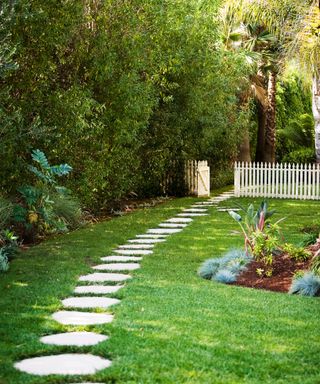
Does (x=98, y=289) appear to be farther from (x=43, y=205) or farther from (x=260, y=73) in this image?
(x=260, y=73)

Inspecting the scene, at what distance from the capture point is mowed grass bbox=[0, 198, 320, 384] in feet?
15.8

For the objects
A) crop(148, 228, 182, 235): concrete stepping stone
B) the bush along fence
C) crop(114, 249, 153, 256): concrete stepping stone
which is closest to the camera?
crop(114, 249, 153, 256): concrete stepping stone

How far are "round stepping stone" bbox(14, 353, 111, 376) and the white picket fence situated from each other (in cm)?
1530

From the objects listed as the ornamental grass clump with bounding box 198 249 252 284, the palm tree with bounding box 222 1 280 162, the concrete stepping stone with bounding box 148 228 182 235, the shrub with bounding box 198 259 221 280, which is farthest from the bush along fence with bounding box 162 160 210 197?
the shrub with bounding box 198 259 221 280

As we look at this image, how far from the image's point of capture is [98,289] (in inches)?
297

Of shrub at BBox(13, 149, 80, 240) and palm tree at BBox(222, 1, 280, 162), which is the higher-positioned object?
palm tree at BBox(222, 1, 280, 162)

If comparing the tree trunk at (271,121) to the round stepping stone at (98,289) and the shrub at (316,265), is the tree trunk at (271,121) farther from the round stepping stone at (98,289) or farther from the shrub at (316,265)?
the round stepping stone at (98,289)

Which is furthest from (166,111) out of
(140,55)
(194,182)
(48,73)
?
(48,73)

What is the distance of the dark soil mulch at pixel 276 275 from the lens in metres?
8.00

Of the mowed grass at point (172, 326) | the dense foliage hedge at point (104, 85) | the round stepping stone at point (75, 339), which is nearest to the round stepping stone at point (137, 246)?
the mowed grass at point (172, 326)

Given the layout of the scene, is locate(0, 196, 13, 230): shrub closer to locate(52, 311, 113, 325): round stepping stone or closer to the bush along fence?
locate(52, 311, 113, 325): round stepping stone

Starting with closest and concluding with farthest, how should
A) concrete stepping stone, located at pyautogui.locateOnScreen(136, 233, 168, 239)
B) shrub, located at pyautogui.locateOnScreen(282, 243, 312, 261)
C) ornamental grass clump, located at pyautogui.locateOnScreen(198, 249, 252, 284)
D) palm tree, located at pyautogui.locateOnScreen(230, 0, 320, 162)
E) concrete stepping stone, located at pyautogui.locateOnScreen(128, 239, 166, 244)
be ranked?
ornamental grass clump, located at pyautogui.locateOnScreen(198, 249, 252, 284) → shrub, located at pyautogui.locateOnScreen(282, 243, 312, 261) → concrete stepping stone, located at pyautogui.locateOnScreen(128, 239, 166, 244) → concrete stepping stone, located at pyautogui.locateOnScreen(136, 233, 168, 239) → palm tree, located at pyautogui.locateOnScreen(230, 0, 320, 162)

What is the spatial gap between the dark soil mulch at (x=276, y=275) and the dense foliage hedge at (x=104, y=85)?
356 centimetres

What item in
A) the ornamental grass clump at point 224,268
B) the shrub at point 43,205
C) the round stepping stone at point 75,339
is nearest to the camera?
the round stepping stone at point 75,339
